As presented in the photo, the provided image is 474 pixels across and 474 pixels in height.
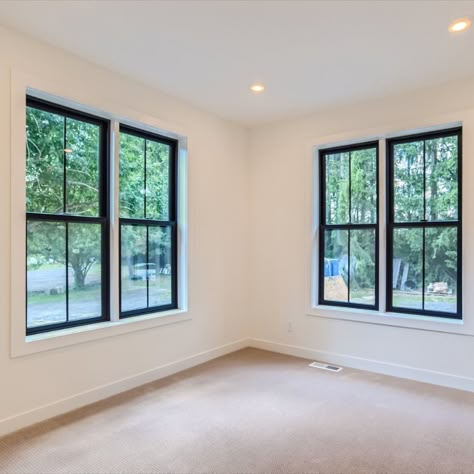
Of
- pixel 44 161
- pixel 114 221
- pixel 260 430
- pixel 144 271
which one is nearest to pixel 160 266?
pixel 144 271

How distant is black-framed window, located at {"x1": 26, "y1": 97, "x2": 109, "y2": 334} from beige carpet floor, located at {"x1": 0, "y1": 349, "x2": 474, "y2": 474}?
2.78 feet

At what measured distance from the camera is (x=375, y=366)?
12.9 feet

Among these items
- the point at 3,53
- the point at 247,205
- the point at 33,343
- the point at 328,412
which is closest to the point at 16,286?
the point at 33,343

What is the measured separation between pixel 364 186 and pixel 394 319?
1.44 meters

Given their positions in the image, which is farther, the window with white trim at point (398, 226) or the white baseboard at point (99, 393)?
the window with white trim at point (398, 226)

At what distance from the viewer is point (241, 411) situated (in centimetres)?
299

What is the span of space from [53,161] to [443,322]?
3.74 m

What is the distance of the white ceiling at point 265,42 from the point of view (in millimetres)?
2445

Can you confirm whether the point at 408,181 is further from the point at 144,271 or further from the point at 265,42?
the point at 144,271

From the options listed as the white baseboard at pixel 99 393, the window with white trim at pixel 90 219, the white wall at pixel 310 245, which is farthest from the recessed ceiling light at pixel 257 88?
the white baseboard at pixel 99 393

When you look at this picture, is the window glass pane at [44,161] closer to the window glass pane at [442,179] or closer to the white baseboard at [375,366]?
the white baseboard at [375,366]

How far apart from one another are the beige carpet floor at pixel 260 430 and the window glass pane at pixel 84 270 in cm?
80

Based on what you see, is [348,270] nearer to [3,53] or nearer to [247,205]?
[247,205]

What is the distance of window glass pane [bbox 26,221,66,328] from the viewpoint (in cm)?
291
